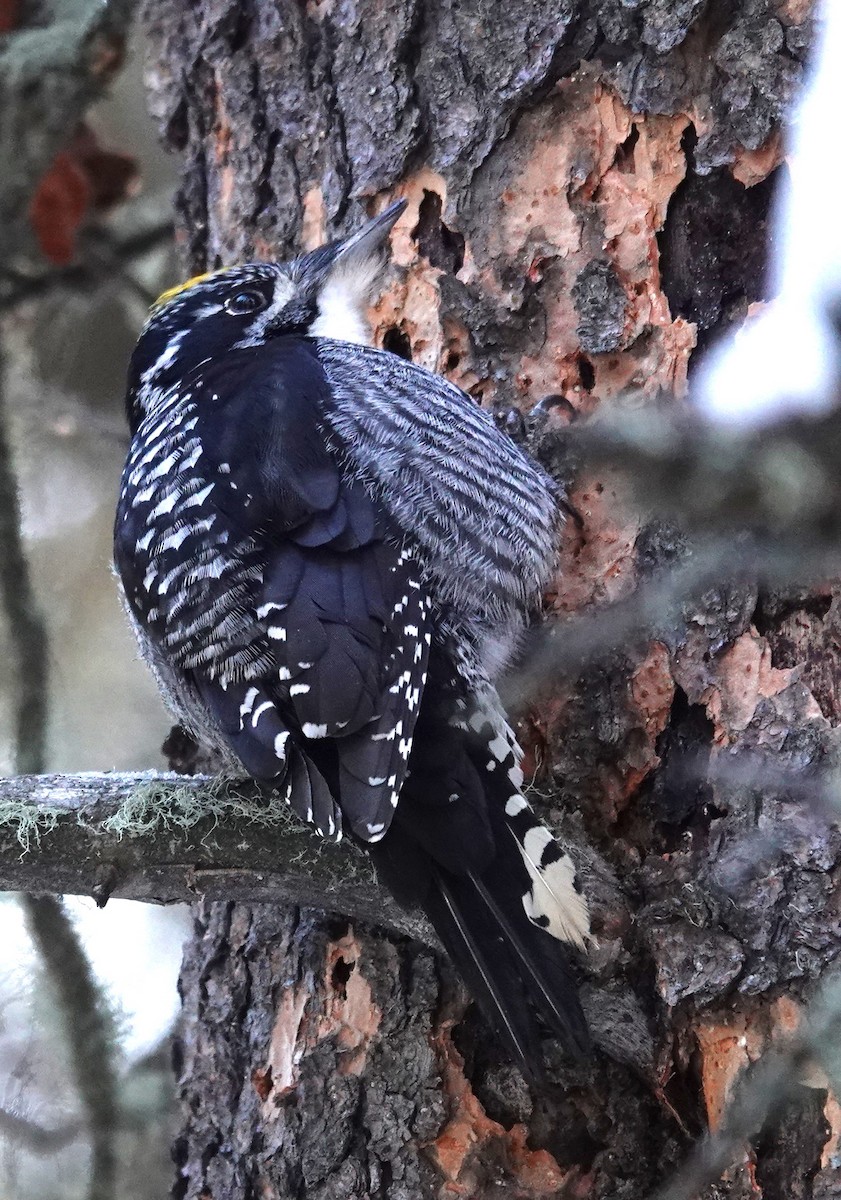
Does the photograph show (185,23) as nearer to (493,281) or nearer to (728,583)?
(493,281)

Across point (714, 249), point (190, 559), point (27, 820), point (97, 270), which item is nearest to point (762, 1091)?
point (27, 820)

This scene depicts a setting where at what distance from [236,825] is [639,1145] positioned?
0.85 meters

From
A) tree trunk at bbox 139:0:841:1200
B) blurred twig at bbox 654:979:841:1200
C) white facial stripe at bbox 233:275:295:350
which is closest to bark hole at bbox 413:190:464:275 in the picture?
tree trunk at bbox 139:0:841:1200

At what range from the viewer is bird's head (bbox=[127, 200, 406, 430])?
270 cm

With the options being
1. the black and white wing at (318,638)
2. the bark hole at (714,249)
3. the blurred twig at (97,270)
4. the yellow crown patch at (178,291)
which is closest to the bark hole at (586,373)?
the bark hole at (714,249)

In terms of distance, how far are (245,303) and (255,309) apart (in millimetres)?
26

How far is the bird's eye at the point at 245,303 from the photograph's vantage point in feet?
9.40

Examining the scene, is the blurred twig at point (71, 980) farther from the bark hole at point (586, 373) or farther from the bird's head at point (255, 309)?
the bark hole at point (586, 373)

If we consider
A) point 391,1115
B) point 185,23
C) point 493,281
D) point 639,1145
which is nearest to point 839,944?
point 639,1145

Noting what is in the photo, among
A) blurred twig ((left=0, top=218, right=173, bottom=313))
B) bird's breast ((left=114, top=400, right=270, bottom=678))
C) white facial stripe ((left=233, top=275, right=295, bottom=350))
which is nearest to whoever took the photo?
bird's breast ((left=114, top=400, right=270, bottom=678))

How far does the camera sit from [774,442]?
1.35 metres

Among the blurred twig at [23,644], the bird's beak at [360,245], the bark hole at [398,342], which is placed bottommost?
the blurred twig at [23,644]

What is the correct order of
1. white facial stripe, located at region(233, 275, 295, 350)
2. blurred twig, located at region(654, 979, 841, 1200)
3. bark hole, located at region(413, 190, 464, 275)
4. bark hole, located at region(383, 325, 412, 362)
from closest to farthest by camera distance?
1. blurred twig, located at region(654, 979, 841, 1200)
2. bark hole, located at region(413, 190, 464, 275)
3. bark hole, located at region(383, 325, 412, 362)
4. white facial stripe, located at region(233, 275, 295, 350)

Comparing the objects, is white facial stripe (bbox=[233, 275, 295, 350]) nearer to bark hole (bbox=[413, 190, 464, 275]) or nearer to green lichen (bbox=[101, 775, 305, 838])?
bark hole (bbox=[413, 190, 464, 275])
